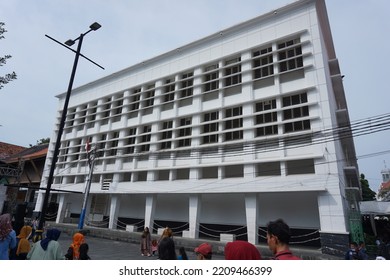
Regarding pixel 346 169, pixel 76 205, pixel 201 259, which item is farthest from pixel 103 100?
pixel 201 259

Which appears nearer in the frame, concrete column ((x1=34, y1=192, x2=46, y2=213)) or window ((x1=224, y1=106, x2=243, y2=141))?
window ((x1=224, y1=106, x2=243, y2=141))

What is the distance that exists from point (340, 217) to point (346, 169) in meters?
5.84

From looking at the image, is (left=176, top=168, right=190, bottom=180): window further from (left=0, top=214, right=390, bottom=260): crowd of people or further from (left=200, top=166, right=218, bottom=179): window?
(left=0, top=214, right=390, bottom=260): crowd of people

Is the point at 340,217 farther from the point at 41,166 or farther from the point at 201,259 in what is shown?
the point at 41,166

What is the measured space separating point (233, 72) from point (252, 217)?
11.3m

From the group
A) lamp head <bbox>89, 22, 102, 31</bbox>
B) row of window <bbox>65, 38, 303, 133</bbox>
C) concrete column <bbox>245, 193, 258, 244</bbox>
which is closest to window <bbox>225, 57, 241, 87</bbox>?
row of window <bbox>65, 38, 303, 133</bbox>

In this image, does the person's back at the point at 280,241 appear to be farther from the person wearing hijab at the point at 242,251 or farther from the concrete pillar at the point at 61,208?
the concrete pillar at the point at 61,208

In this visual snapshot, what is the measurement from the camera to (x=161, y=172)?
949 inches

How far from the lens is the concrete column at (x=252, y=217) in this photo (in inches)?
623

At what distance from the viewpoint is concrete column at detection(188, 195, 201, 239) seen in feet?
59.3

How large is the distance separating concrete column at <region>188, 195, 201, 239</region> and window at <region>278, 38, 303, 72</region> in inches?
442

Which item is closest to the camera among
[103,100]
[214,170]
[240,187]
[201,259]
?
[201,259]

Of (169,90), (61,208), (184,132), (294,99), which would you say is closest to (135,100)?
(169,90)

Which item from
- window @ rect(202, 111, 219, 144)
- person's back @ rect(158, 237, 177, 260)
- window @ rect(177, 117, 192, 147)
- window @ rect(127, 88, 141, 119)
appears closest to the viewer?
person's back @ rect(158, 237, 177, 260)
